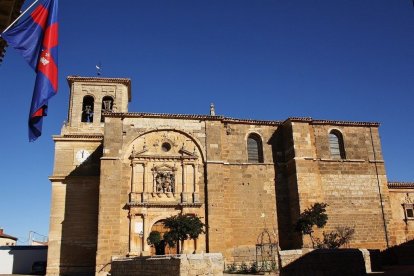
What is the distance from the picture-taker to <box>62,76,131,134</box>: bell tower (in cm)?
3241

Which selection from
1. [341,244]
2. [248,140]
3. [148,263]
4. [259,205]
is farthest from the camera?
[248,140]

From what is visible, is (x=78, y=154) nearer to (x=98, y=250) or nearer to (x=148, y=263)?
(x=98, y=250)

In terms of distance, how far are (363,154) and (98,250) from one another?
1794cm

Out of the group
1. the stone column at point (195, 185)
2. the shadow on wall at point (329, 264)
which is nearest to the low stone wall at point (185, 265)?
the shadow on wall at point (329, 264)

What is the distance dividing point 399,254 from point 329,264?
1406cm

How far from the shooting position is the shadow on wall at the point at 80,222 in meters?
25.4

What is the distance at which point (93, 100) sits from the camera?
1332 inches

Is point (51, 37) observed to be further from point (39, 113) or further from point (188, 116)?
point (188, 116)

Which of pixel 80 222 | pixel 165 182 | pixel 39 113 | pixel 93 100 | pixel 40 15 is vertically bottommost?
pixel 80 222

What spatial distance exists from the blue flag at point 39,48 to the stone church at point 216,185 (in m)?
14.7

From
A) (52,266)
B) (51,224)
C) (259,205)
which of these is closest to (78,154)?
(51,224)

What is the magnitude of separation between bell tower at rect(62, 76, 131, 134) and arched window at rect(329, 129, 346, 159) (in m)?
16.6

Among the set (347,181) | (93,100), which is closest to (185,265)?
(347,181)

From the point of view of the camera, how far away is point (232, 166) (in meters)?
26.1
